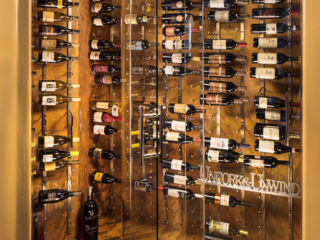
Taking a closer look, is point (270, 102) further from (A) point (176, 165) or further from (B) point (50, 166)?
(B) point (50, 166)

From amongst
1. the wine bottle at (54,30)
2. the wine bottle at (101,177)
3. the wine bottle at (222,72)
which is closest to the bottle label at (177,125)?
the wine bottle at (222,72)

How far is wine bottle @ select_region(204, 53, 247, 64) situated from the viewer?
8.21ft

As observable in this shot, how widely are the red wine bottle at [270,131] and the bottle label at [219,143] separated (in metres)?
0.22

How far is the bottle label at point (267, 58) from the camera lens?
2309 millimetres

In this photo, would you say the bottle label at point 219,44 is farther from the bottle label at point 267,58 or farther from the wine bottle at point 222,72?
the bottle label at point 267,58

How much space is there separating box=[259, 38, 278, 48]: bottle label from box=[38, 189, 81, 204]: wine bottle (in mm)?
1728

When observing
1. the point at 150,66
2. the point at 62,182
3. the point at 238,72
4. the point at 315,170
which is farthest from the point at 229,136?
the point at 315,170

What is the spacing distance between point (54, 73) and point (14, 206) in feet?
5.57

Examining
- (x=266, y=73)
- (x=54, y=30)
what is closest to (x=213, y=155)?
(x=266, y=73)

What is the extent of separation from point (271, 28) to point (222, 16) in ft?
1.23

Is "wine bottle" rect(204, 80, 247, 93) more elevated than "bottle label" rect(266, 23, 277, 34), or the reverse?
"bottle label" rect(266, 23, 277, 34)

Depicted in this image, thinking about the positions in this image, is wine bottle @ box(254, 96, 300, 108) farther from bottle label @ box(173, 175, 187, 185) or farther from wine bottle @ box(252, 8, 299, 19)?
bottle label @ box(173, 175, 187, 185)

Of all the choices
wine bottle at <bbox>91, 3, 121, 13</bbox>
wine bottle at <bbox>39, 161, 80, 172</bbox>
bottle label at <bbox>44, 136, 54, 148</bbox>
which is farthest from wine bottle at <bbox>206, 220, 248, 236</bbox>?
wine bottle at <bbox>91, 3, 121, 13</bbox>

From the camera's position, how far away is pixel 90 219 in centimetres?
263
